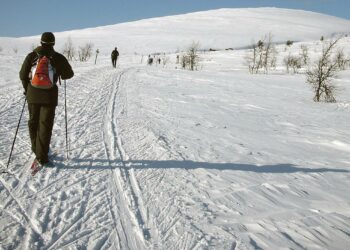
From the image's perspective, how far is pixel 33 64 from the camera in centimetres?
464

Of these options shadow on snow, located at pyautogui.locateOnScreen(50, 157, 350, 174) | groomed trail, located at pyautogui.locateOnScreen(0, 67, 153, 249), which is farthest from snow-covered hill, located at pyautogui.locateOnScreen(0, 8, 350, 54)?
shadow on snow, located at pyautogui.locateOnScreen(50, 157, 350, 174)

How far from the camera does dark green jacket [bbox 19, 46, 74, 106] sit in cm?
463

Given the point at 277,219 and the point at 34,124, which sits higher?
the point at 34,124

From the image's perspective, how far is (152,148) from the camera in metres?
6.14

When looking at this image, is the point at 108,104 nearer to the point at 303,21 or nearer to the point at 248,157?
the point at 248,157

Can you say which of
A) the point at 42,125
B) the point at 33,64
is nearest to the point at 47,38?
the point at 33,64

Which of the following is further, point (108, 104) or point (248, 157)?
point (108, 104)

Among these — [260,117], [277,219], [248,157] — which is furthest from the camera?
[260,117]

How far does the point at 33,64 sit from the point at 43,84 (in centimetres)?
28

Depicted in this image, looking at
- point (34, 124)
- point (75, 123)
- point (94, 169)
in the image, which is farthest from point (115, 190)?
point (75, 123)

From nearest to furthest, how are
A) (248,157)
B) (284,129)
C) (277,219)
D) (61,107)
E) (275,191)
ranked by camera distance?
(277,219), (275,191), (248,157), (284,129), (61,107)

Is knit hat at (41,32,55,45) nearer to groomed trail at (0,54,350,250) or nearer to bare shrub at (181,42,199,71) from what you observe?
groomed trail at (0,54,350,250)

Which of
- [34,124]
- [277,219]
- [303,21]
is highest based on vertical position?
[303,21]

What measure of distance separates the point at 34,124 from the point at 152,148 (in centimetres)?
198
